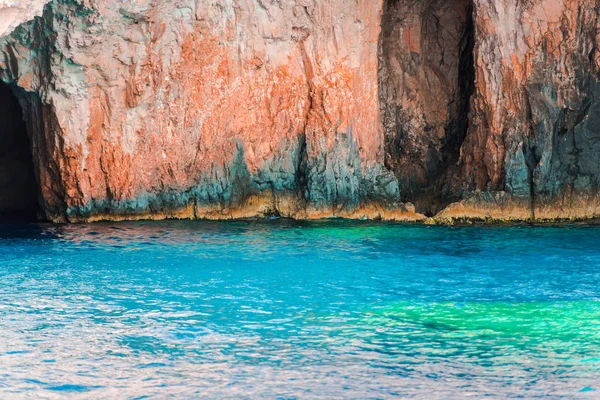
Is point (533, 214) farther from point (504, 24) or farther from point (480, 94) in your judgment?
point (504, 24)

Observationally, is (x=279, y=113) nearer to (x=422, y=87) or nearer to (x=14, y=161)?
(x=422, y=87)

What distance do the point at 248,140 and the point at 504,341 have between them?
10.9m

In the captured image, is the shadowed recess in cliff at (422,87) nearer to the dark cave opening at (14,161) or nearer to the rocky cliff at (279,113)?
the rocky cliff at (279,113)

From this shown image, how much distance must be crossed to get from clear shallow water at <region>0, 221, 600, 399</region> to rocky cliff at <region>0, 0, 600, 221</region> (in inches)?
80.9

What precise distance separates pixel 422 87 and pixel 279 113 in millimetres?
4468

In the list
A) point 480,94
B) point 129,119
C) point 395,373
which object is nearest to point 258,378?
point 395,373

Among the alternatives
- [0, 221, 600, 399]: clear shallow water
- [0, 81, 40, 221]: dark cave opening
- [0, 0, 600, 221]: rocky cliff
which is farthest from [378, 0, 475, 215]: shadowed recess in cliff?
[0, 81, 40, 221]: dark cave opening

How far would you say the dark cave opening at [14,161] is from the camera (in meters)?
22.0

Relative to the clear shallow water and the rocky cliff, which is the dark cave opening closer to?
the rocky cliff

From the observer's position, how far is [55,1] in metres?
15.9

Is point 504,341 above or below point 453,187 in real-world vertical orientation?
below

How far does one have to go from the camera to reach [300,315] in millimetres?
9188

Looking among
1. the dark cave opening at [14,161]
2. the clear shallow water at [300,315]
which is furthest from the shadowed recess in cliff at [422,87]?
the dark cave opening at [14,161]

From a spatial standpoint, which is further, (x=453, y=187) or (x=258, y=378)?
(x=453, y=187)
